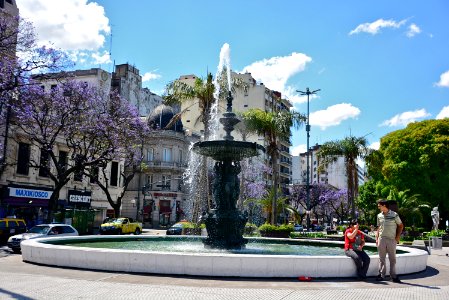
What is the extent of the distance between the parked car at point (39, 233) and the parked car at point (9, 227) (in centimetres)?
427

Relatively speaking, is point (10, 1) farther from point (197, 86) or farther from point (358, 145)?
point (358, 145)

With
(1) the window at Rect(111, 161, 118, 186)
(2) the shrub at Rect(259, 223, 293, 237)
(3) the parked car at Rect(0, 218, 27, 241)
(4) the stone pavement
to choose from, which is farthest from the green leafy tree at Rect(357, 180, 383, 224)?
(4) the stone pavement

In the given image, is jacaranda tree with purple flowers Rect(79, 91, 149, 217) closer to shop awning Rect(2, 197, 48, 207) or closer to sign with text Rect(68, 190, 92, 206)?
sign with text Rect(68, 190, 92, 206)

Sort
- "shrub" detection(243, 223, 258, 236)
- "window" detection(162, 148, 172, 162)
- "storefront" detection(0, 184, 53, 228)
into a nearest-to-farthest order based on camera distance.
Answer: "shrub" detection(243, 223, 258, 236) → "storefront" detection(0, 184, 53, 228) → "window" detection(162, 148, 172, 162)

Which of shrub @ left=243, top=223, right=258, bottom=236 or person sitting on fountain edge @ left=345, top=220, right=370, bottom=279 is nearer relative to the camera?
person sitting on fountain edge @ left=345, top=220, right=370, bottom=279

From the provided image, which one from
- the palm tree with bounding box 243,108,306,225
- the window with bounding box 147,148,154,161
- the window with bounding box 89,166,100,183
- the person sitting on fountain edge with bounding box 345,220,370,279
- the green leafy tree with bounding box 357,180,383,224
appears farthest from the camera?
the window with bounding box 147,148,154,161

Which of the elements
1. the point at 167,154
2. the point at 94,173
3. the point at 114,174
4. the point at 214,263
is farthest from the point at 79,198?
the point at 214,263

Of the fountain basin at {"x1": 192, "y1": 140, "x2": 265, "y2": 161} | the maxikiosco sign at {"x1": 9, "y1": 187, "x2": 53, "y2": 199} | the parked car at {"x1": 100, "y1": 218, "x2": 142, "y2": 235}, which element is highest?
the fountain basin at {"x1": 192, "y1": 140, "x2": 265, "y2": 161}

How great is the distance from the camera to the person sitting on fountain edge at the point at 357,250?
10.4 m

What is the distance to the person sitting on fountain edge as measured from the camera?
1045 centimetres

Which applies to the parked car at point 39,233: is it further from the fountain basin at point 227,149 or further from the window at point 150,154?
the window at point 150,154

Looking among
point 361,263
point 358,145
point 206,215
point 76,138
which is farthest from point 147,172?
point 361,263

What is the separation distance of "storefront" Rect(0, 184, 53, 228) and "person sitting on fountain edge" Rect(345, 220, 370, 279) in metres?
29.0

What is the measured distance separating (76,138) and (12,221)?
1399cm
